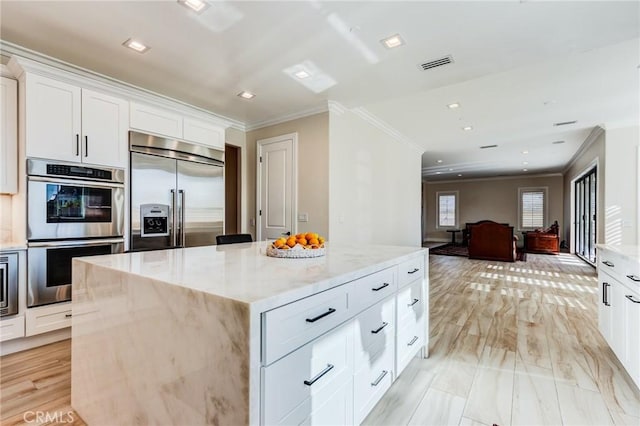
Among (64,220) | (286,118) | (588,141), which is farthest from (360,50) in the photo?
(588,141)

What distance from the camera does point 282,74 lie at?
10.4ft

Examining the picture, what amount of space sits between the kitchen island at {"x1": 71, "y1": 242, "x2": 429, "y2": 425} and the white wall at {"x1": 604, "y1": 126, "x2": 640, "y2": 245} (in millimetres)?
5606

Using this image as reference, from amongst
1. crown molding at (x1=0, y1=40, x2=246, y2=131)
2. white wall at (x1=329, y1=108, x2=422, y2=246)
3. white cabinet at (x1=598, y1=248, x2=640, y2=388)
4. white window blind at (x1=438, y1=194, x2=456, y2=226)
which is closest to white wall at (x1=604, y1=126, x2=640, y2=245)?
white wall at (x1=329, y1=108, x2=422, y2=246)

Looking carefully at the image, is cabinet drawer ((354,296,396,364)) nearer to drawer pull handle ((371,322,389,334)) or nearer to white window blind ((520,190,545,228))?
drawer pull handle ((371,322,389,334))

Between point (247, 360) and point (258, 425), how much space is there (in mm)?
213

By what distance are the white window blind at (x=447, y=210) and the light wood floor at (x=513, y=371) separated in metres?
9.39

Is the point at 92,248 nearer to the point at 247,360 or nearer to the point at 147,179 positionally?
the point at 147,179

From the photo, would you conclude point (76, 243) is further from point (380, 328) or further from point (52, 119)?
point (380, 328)

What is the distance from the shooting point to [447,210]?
13367 mm

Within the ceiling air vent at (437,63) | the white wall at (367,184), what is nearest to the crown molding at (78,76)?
the white wall at (367,184)

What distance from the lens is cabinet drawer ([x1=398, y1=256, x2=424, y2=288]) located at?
1948 mm

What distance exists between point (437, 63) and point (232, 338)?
303 centimetres

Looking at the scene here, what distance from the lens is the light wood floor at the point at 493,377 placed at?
172 cm

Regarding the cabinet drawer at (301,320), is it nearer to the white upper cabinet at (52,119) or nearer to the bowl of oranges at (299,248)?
the bowl of oranges at (299,248)
